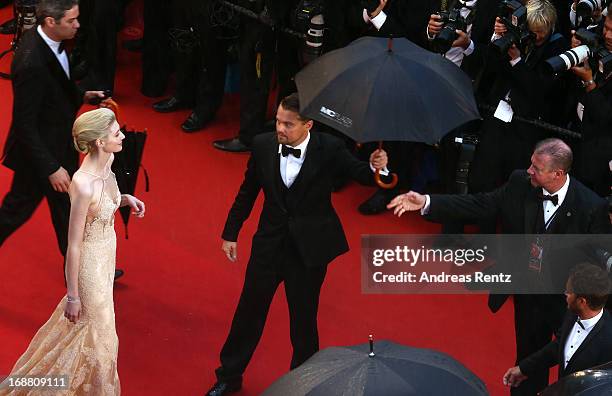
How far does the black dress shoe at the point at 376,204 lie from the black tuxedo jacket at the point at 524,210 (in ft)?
6.34

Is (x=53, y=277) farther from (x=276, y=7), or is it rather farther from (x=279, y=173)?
(x=276, y=7)

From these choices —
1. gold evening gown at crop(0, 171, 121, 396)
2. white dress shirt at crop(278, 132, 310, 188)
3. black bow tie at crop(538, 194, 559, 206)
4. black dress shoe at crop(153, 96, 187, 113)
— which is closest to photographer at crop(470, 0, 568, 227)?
black bow tie at crop(538, 194, 559, 206)

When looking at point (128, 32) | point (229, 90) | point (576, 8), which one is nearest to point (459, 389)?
point (576, 8)

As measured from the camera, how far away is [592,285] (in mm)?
4559

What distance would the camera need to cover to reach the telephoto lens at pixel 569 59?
6.01 m

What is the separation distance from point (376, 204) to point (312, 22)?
1.28m

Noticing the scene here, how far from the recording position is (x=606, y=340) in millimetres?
4582

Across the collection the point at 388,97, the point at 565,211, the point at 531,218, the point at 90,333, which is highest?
the point at 388,97

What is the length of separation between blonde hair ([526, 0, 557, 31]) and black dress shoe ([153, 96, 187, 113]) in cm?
325

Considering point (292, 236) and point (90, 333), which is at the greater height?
point (292, 236)

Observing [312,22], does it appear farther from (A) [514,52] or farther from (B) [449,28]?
(A) [514,52]

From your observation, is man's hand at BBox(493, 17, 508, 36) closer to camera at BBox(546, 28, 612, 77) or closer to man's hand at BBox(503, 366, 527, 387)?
camera at BBox(546, 28, 612, 77)

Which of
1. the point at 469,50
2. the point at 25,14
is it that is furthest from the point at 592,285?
the point at 25,14

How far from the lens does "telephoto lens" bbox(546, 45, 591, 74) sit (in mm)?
6008
